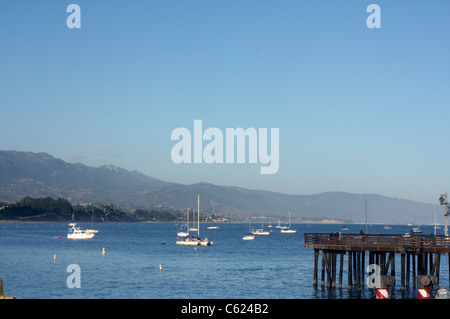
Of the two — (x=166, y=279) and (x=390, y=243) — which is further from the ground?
(x=390, y=243)

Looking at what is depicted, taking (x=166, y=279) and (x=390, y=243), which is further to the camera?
(x=166, y=279)

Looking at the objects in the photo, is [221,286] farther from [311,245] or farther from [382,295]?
[382,295]

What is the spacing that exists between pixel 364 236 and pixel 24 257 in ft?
246

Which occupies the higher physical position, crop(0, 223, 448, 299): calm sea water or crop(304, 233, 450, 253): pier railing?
crop(304, 233, 450, 253): pier railing

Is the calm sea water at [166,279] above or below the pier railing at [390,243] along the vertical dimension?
below

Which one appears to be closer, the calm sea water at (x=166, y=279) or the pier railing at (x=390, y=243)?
the pier railing at (x=390, y=243)

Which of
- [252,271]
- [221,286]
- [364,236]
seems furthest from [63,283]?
[364,236]

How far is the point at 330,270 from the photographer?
189ft

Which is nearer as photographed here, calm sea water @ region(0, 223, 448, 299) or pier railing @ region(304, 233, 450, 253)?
pier railing @ region(304, 233, 450, 253)
